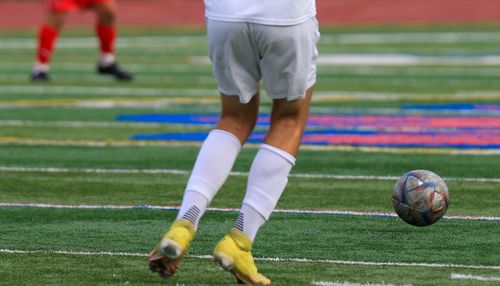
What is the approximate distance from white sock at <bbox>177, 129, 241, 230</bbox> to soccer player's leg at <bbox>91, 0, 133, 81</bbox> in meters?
11.5

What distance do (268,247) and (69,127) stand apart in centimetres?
626

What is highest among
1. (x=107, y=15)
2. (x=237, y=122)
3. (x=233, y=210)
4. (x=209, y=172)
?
(x=237, y=122)

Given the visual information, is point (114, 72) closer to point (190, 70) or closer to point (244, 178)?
point (190, 70)

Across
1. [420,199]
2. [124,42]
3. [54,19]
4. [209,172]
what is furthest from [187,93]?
[124,42]

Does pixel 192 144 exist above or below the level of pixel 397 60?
above

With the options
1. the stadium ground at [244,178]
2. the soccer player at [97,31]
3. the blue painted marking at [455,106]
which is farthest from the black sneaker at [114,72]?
the blue painted marking at [455,106]

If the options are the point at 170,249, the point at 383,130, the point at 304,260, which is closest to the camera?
the point at 170,249

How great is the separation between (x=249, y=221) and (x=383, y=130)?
6.45m

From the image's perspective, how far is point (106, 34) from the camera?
17828 millimetres

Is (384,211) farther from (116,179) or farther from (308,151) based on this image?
(308,151)

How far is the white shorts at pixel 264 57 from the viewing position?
6.18 meters

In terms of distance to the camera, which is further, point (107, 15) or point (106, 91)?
point (107, 15)

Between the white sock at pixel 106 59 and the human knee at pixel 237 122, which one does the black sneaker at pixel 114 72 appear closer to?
the white sock at pixel 106 59

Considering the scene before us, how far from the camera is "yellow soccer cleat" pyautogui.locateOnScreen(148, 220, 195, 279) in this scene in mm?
5914
